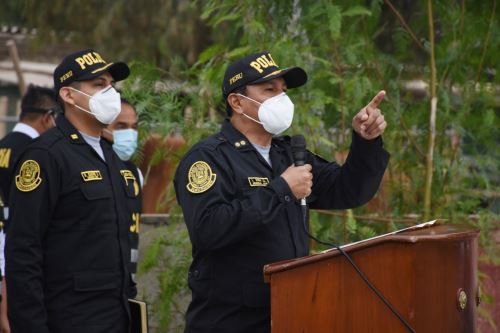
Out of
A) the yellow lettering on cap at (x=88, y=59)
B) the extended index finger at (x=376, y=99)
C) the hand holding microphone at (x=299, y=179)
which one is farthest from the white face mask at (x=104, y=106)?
the extended index finger at (x=376, y=99)

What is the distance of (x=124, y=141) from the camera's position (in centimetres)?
673

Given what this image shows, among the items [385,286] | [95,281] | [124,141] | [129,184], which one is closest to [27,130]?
[124,141]

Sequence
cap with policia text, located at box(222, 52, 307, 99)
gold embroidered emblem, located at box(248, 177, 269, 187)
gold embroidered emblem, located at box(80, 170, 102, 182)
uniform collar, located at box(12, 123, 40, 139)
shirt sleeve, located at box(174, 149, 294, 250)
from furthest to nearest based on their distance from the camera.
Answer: uniform collar, located at box(12, 123, 40, 139) → gold embroidered emblem, located at box(80, 170, 102, 182) → cap with policia text, located at box(222, 52, 307, 99) → gold embroidered emblem, located at box(248, 177, 269, 187) → shirt sleeve, located at box(174, 149, 294, 250)

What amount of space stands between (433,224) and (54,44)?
1769 cm

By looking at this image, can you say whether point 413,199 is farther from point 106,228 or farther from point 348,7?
point 106,228

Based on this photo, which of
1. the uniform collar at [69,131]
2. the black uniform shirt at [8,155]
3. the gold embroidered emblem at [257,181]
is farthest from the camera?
the black uniform shirt at [8,155]

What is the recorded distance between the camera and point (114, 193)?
5047 mm

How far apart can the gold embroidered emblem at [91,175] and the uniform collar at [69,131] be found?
169mm

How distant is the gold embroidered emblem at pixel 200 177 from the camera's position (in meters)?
4.46

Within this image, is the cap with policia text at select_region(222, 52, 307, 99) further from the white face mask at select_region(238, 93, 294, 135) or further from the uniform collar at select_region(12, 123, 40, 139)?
the uniform collar at select_region(12, 123, 40, 139)

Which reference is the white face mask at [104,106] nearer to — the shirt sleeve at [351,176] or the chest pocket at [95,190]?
the chest pocket at [95,190]

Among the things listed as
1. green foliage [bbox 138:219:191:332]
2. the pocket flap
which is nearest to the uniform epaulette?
the pocket flap

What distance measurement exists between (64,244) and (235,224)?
931 mm

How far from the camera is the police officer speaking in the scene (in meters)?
4.37
